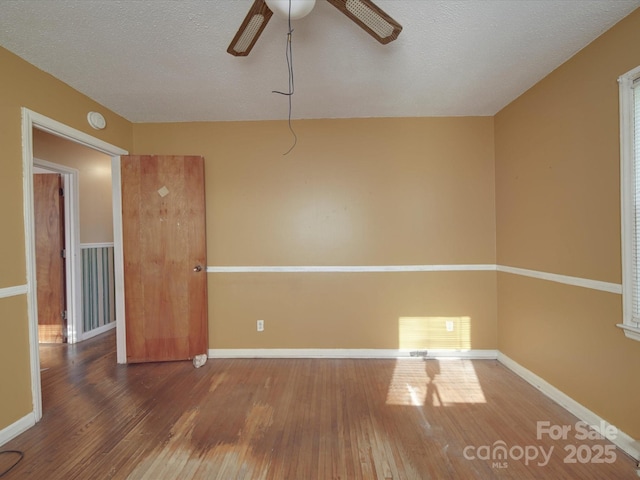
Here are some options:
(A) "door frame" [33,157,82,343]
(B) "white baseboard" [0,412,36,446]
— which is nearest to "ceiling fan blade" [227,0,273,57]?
(B) "white baseboard" [0,412,36,446]

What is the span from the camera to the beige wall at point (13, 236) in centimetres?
176

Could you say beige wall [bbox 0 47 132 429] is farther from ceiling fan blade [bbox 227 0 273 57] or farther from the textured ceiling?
ceiling fan blade [bbox 227 0 273 57]

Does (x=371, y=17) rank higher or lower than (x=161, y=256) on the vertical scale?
higher

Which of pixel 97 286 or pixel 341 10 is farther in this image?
pixel 97 286

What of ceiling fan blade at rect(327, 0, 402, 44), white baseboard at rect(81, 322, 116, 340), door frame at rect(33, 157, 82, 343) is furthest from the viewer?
white baseboard at rect(81, 322, 116, 340)

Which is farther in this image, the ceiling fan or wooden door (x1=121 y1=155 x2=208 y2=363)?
wooden door (x1=121 y1=155 x2=208 y2=363)

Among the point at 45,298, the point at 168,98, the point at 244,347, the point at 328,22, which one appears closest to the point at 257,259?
the point at 244,347

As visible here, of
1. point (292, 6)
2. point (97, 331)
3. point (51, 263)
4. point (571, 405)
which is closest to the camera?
point (292, 6)

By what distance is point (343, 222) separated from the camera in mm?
2910

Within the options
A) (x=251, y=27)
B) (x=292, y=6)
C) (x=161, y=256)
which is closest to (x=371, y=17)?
(x=292, y=6)

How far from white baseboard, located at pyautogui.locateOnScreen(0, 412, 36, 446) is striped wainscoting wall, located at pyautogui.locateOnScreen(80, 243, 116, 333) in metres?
1.94

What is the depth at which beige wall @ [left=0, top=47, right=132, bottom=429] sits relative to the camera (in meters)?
1.76

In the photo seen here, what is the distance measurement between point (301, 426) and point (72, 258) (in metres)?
3.55

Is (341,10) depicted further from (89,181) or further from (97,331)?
(97,331)
